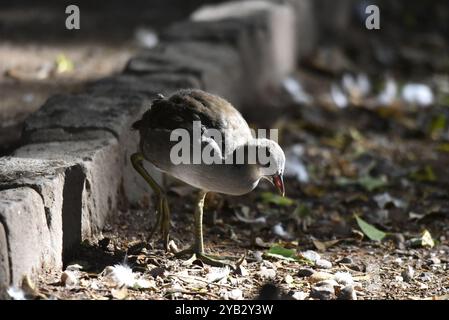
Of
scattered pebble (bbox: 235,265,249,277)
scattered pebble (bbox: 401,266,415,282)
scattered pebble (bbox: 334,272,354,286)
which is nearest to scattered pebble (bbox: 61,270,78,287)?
scattered pebble (bbox: 235,265,249,277)

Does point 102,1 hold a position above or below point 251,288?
above

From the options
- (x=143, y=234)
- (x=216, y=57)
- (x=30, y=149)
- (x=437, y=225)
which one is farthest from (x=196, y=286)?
(x=216, y=57)

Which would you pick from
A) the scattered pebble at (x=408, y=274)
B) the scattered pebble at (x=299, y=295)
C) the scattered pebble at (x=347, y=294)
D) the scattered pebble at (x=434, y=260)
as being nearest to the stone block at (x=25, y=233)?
the scattered pebble at (x=299, y=295)

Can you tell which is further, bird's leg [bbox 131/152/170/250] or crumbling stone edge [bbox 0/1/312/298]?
bird's leg [bbox 131/152/170/250]

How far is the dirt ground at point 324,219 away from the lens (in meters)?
3.83

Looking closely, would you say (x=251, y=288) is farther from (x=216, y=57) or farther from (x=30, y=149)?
(x=216, y=57)

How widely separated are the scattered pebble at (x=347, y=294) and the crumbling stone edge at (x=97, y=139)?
1.15 m

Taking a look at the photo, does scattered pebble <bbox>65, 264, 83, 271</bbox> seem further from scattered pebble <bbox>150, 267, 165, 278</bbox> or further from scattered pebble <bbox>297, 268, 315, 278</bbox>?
scattered pebble <bbox>297, 268, 315, 278</bbox>

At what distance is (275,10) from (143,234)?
12.8 feet

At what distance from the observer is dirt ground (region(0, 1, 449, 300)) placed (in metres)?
3.83

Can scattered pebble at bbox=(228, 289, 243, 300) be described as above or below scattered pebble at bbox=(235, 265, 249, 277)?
below

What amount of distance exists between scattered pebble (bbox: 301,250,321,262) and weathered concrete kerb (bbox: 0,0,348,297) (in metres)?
0.95

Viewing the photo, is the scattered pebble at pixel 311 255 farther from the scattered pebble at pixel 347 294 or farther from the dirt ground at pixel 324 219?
the scattered pebble at pixel 347 294
